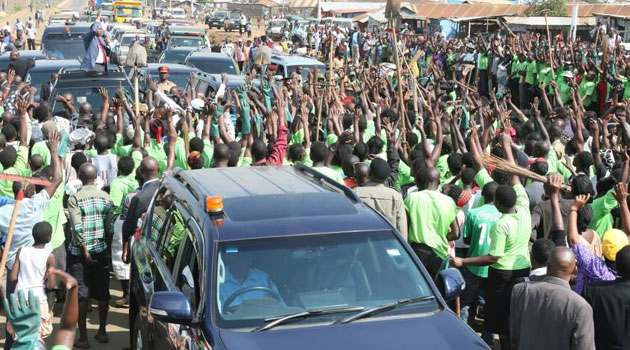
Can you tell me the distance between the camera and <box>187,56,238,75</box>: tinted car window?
19.9m

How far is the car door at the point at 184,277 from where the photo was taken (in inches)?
194

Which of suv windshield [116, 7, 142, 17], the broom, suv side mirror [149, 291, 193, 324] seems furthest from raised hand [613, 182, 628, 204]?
suv windshield [116, 7, 142, 17]

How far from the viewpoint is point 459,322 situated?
4.86 metres

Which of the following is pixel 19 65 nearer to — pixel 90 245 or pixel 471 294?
pixel 90 245

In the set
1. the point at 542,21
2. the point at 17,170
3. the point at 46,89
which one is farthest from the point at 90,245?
the point at 542,21

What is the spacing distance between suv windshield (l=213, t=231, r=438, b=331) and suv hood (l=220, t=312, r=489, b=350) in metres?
0.11

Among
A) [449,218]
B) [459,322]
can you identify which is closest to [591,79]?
[449,218]

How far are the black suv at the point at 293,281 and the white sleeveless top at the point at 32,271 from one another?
33.0 inches

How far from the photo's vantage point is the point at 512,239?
6.51 meters

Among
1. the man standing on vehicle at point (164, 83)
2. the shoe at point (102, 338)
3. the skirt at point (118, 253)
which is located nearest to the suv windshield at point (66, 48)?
the man standing on vehicle at point (164, 83)

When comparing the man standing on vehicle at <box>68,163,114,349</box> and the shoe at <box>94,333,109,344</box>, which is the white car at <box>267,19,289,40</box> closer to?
the man standing on vehicle at <box>68,163,114,349</box>

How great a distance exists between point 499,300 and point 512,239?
52cm

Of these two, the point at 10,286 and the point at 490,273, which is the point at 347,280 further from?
the point at 10,286

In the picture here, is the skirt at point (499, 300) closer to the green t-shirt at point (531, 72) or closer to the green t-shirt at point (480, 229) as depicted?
the green t-shirt at point (480, 229)
